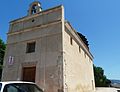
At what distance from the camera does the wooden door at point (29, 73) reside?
11.4 meters

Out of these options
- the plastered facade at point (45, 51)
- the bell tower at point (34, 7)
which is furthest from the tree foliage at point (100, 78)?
the bell tower at point (34, 7)

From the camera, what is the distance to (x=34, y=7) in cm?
1408

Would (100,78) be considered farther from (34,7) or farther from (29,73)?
(29,73)

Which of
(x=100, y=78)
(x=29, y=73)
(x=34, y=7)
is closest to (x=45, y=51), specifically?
(x=29, y=73)

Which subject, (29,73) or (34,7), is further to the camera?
(34,7)

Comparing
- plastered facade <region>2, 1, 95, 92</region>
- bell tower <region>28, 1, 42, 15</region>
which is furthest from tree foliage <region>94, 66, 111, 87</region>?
bell tower <region>28, 1, 42, 15</region>

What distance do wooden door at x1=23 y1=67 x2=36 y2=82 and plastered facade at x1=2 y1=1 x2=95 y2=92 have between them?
31 centimetres

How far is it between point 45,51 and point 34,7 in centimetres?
503

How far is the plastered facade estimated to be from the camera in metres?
10.4

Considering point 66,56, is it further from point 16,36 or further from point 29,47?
point 16,36

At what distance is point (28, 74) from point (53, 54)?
2.58 m

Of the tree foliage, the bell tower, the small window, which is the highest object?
the bell tower

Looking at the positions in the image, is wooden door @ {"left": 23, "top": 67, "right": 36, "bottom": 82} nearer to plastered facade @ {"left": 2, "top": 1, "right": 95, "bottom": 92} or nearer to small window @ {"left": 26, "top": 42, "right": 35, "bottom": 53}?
plastered facade @ {"left": 2, "top": 1, "right": 95, "bottom": 92}

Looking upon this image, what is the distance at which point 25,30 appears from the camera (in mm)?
12938
